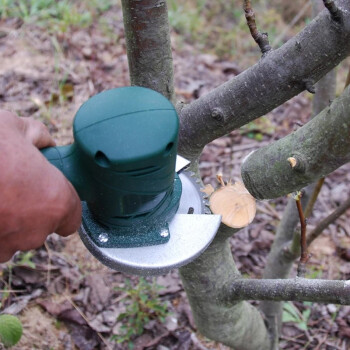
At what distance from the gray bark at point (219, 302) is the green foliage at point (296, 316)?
0.38 m

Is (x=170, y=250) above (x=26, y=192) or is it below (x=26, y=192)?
below

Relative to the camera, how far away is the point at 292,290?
111 centimetres

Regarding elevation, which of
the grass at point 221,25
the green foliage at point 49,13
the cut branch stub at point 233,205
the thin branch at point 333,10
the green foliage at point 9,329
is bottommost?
the grass at point 221,25

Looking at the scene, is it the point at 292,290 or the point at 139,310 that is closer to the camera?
the point at 292,290

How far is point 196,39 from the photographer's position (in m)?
3.78

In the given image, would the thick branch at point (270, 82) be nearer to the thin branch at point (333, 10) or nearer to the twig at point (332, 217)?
the thin branch at point (333, 10)

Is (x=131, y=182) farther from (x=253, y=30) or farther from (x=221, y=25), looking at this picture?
(x=221, y=25)

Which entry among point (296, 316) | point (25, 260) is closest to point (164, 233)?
point (25, 260)

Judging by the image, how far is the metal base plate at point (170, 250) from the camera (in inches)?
35.3

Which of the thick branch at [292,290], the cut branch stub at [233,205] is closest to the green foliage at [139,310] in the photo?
the thick branch at [292,290]

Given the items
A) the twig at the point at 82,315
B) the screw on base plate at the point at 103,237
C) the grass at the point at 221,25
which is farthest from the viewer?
the grass at the point at 221,25

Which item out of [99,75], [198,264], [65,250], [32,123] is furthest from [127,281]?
[99,75]

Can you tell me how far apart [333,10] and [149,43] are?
400mm

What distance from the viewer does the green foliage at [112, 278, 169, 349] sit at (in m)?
1.91
